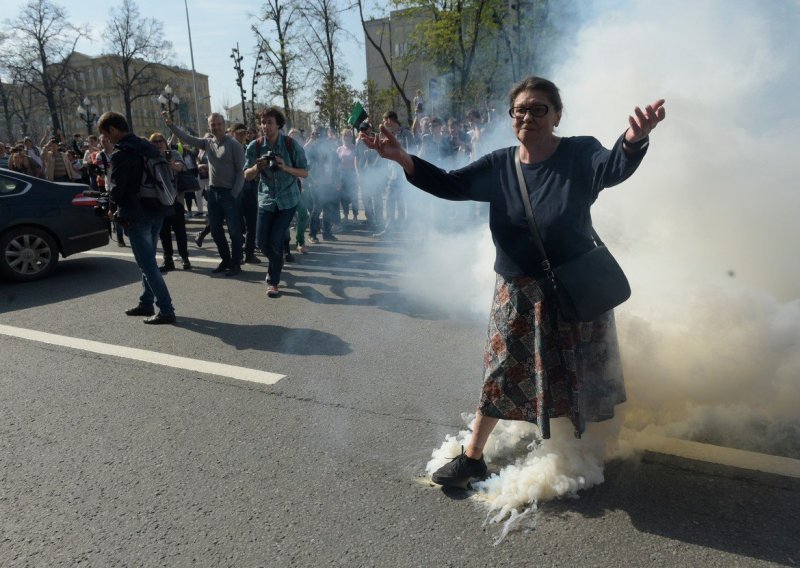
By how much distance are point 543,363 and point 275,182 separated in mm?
4103

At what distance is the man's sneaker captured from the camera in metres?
2.48

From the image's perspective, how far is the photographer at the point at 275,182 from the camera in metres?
5.70

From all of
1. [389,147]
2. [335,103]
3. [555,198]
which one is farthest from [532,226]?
[335,103]

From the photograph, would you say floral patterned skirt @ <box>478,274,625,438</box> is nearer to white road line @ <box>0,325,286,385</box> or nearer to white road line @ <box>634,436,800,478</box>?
white road line @ <box>634,436,800,478</box>

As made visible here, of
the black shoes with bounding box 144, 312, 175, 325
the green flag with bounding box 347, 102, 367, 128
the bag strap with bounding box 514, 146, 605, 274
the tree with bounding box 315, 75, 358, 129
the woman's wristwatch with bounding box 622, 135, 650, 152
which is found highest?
the tree with bounding box 315, 75, 358, 129

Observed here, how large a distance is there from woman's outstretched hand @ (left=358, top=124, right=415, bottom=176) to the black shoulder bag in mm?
534

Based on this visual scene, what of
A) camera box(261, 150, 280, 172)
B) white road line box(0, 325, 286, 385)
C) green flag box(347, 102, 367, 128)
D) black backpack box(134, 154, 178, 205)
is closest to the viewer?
green flag box(347, 102, 367, 128)

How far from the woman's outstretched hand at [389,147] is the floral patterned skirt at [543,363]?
648mm

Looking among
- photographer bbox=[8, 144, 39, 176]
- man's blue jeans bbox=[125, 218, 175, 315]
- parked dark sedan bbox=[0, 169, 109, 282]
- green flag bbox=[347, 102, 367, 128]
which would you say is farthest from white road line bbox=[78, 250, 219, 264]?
green flag bbox=[347, 102, 367, 128]

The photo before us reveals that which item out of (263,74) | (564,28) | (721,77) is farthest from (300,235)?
(263,74)

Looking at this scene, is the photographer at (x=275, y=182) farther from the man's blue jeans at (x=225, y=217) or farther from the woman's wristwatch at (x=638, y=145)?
the woman's wristwatch at (x=638, y=145)

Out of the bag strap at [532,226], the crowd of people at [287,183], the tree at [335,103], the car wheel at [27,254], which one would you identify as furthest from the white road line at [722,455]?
the tree at [335,103]

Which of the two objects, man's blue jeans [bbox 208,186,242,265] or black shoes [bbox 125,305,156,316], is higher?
man's blue jeans [bbox 208,186,242,265]

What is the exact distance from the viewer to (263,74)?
29.9 metres
